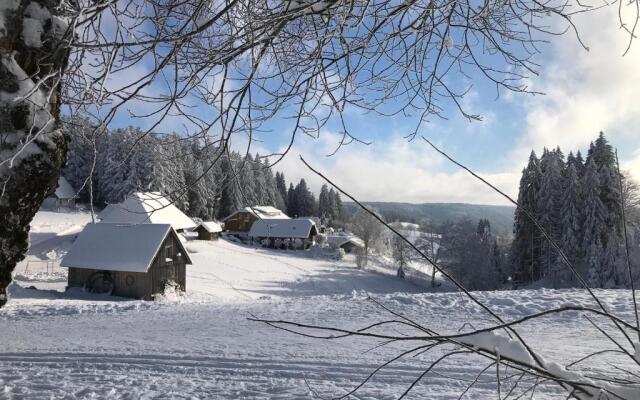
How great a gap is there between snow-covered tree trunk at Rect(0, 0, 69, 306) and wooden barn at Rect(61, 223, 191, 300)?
1759cm

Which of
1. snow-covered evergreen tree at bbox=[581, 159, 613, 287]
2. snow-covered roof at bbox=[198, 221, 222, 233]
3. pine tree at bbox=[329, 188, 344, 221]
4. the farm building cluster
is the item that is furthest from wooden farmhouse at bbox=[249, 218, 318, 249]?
pine tree at bbox=[329, 188, 344, 221]

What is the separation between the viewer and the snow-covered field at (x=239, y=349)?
16.8 ft

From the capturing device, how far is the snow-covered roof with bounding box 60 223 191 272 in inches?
770

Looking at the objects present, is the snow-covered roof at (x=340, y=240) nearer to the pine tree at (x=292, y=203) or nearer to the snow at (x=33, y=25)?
the pine tree at (x=292, y=203)

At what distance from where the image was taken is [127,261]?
1961 centimetres

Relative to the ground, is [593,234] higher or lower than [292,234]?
higher

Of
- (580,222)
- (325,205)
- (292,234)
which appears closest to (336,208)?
(325,205)

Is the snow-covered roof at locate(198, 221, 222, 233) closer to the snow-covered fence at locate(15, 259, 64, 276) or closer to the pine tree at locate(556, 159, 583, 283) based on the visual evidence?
the snow-covered fence at locate(15, 259, 64, 276)

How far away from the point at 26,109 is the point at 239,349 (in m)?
5.22

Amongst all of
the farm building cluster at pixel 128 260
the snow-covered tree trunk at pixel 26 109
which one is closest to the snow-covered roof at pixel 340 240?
the farm building cluster at pixel 128 260

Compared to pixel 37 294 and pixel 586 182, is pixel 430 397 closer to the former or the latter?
pixel 37 294

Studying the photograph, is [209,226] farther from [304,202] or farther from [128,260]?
[304,202]

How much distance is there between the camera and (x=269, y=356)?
630 centimetres

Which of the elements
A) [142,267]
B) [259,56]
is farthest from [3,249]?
[142,267]
